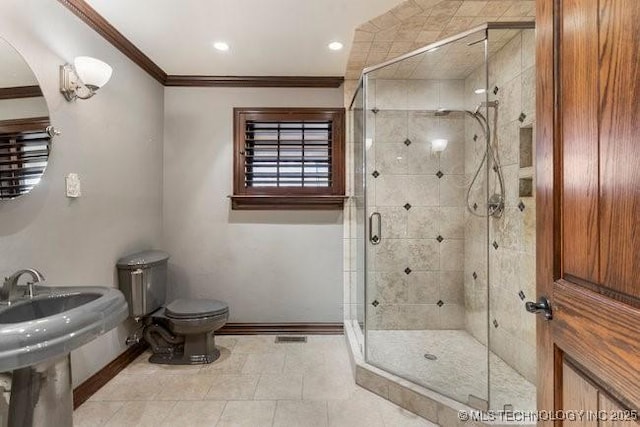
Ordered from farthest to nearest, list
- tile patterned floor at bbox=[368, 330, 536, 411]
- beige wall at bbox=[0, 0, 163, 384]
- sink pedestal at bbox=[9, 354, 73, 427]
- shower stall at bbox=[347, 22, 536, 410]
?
1. shower stall at bbox=[347, 22, 536, 410]
2. tile patterned floor at bbox=[368, 330, 536, 411]
3. beige wall at bbox=[0, 0, 163, 384]
4. sink pedestal at bbox=[9, 354, 73, 427]

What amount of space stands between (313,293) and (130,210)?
64.1 inches

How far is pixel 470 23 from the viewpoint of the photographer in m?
2.13

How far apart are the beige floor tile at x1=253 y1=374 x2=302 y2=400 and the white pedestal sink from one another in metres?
1.01

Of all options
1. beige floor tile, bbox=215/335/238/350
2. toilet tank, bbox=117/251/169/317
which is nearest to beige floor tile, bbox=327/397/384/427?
beige floor tile, bbox=215/335/238/350

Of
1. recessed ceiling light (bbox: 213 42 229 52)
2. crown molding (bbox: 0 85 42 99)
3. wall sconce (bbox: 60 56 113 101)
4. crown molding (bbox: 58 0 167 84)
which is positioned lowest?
crown molding (bbox: 0 85 42 99)

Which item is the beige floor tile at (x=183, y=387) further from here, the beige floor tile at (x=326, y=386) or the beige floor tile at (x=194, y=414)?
the beige floor tile at (x=326, y=386)

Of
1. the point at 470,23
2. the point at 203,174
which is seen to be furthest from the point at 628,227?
→ the point at 203,174

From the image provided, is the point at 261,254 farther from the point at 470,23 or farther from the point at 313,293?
the point at 470,23

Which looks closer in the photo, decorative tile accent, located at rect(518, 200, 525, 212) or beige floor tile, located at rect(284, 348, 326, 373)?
decorative tile accent, located at rect(518, 200, 525, 212)

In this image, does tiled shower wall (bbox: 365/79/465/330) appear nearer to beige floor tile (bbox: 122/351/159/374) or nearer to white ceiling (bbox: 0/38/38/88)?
beige floor tile (bbox: 122/351/159/374)

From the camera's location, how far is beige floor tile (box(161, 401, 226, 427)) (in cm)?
173

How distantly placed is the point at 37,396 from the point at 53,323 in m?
0.40

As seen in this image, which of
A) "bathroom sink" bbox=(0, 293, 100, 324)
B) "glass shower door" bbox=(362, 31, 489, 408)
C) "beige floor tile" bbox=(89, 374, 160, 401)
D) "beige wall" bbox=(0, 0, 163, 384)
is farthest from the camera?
"glass shower door" bbox=(362, 31, 489, 408)

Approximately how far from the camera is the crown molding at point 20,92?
1.41 m
